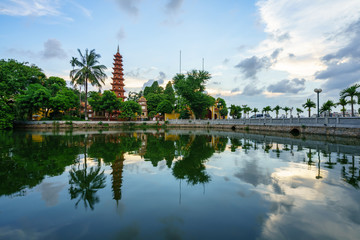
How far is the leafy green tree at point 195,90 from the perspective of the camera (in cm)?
4434

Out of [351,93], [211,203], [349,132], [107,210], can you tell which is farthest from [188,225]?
[351,93]

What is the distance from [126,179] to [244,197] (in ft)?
11.1

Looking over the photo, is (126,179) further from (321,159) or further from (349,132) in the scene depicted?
(349,132)

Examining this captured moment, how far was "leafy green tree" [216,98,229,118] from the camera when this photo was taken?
5862cm

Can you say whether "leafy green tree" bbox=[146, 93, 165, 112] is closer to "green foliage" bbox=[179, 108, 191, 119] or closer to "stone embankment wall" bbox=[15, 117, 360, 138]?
"green foliage" bbox=[179, 108, 191, 119]

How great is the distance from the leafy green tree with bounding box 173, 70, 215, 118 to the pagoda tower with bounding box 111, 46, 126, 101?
16.8 m

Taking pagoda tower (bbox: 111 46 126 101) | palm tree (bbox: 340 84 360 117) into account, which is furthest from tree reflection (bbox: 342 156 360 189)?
pagoda tower (bbox: 111 46 126 101)

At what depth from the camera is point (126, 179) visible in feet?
18.1

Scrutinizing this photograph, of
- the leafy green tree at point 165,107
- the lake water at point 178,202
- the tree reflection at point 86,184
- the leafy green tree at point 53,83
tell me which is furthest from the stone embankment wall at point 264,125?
the tree reflection at point 86,184

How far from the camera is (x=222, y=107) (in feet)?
199

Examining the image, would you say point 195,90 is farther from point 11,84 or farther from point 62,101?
point 11,84

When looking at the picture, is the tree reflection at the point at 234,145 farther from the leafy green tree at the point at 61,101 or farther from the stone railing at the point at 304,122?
Result: the leafy green tree at the point at 61,101

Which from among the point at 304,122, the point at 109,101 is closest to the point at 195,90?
the point at 109,101

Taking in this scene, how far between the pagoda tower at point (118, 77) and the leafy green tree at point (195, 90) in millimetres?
16835
